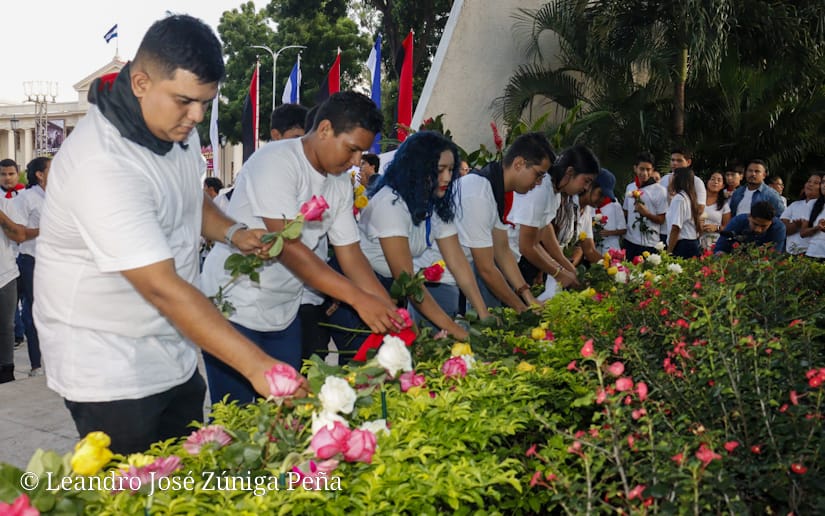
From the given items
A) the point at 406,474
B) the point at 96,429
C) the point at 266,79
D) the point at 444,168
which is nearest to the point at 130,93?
the point at 96,429

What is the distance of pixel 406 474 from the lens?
166 cm

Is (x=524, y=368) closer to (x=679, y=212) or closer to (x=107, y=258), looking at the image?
(x=107, y=258)

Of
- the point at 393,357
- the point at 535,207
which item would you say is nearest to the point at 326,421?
the point at 393,357

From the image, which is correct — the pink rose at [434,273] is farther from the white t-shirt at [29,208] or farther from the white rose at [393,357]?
the white t-shirt at [29,208]

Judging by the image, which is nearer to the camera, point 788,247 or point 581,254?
point 581,254

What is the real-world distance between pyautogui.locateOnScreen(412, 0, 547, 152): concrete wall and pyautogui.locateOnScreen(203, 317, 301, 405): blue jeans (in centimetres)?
951

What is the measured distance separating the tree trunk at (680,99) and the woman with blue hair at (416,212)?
9.32 metres

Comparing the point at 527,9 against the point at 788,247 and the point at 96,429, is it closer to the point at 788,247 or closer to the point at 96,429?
the point at 788,247

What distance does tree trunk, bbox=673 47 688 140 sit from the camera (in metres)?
12.4

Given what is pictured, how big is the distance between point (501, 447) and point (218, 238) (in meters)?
1.18

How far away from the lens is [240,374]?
306cm

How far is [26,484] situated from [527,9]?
12.8 metres

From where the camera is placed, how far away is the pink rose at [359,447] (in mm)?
1508

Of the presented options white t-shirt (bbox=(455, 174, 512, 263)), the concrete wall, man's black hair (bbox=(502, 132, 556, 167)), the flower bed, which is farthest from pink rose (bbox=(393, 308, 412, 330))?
the concrete wall
